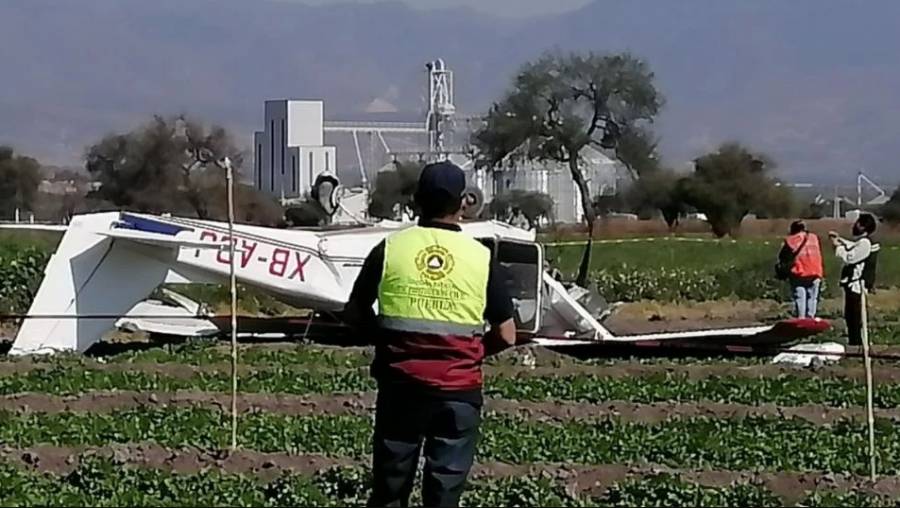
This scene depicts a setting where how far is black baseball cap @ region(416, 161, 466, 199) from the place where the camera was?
7.83 metres

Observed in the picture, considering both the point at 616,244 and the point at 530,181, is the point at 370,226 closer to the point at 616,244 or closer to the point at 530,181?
the point at 616,244

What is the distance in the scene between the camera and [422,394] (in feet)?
25.5

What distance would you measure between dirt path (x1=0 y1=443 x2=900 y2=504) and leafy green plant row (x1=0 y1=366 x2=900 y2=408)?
16.4 ft

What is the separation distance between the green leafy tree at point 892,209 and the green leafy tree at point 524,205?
51.2 feet

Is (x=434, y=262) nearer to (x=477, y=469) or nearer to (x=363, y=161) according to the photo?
(x=477, y=469)

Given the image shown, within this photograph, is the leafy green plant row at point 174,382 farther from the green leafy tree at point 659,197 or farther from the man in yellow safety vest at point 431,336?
the green leafy tree at point 659,197

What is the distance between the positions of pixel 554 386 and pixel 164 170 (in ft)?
166

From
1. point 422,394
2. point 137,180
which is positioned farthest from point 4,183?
point 422,394

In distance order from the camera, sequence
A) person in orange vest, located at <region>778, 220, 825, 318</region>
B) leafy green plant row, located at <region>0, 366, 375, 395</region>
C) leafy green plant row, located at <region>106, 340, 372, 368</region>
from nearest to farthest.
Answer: leafy green plant row, located at <region>0, 366, 375, 395</region>
leafy green plant row, located at <region>106, 340, 372, 368</region>
person in orange vest, located at <region>778, 220, 825, 318</region>

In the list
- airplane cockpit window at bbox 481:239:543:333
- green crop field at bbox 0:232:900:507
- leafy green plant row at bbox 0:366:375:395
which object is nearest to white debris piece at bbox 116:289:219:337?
green crop field at bbox 0:232:900:507

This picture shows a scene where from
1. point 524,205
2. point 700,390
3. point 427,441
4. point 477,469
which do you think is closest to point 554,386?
point 700,390

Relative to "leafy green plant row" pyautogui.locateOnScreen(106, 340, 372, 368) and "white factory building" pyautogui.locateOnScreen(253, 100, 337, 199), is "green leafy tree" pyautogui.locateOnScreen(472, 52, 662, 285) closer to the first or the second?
"white factory building" pyautogui.locateOnScreen(253, 100, 337, 199)

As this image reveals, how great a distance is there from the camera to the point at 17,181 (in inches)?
2793

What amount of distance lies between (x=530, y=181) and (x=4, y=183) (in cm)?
2613
